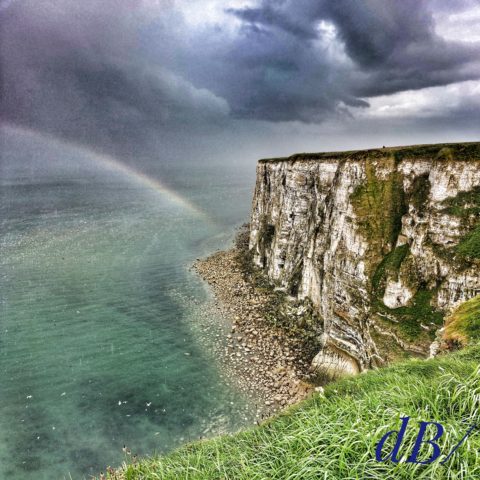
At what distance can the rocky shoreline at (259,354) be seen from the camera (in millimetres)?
25359

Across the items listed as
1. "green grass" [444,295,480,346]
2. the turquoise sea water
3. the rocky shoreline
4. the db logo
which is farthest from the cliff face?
the db logo

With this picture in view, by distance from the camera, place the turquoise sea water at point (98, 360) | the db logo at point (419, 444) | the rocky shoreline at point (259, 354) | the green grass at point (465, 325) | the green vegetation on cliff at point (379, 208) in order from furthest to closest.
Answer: the green vegetation on cliff at point (379, 208), the rocky shoreline at point (259, 354), the turquoise sea water at point (98, 360), the green grass at point (465, 325), the db logo at point (419, 444)

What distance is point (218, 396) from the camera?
25.1 metres

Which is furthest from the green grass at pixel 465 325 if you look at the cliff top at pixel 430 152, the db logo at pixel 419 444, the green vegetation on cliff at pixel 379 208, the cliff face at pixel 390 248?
the cliff top at pixel 430 152

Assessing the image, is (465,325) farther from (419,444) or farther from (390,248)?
(390,248)

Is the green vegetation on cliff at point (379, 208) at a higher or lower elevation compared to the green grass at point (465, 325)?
higher

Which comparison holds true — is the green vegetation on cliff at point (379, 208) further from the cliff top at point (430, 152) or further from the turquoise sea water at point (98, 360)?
the turquoise sea water at point (98, 360)

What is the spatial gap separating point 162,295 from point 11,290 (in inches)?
838

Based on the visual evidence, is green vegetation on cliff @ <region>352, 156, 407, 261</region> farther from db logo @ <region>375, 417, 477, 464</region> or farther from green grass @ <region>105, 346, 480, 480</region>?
db logo @ <region>375, 417, 477, 464</region>

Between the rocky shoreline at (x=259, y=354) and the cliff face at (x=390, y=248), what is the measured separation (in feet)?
10.1

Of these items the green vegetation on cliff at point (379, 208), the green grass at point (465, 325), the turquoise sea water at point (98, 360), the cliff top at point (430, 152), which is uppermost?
the cliff top at point (430, 152)

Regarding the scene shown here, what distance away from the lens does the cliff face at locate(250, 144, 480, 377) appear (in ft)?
72.4

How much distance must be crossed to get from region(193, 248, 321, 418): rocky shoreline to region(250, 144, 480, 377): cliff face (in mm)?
3069

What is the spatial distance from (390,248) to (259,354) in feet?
54.5
